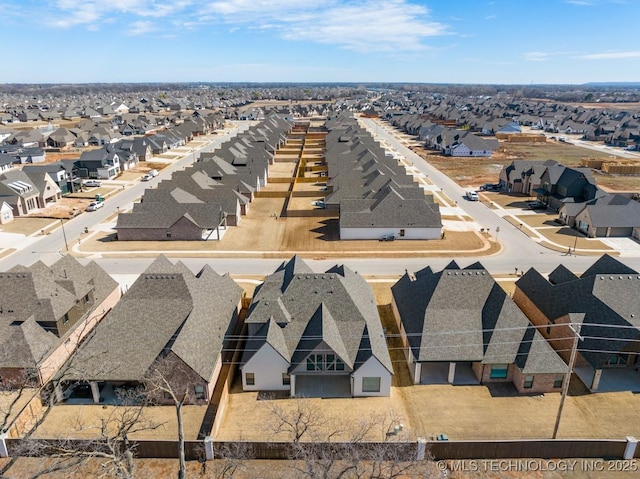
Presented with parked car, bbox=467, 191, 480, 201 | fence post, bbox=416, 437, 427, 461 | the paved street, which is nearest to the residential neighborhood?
the paved street

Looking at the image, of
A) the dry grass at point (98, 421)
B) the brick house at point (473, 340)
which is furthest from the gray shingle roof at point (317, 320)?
the dry grass at point (98, 421)

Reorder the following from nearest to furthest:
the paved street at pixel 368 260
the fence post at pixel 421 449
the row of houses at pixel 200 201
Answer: the fence post at pixel 421 449
the paved street at pixel 368 260
the row of houses at pixel 200 201

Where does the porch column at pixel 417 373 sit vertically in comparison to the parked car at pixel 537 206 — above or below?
below

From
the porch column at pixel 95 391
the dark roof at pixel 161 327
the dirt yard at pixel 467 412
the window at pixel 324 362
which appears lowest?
the dirt yard at pixel 467 412

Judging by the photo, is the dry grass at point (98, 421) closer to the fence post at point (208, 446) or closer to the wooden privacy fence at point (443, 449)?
the wooden privacy fence at point (443, 449)

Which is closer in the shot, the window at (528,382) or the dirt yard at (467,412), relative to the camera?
the dirt yard at (467,412)

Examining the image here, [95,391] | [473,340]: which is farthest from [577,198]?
[95,391]

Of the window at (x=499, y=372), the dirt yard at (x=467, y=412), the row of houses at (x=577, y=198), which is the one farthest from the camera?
the row of houses at (x=577, y=198)
